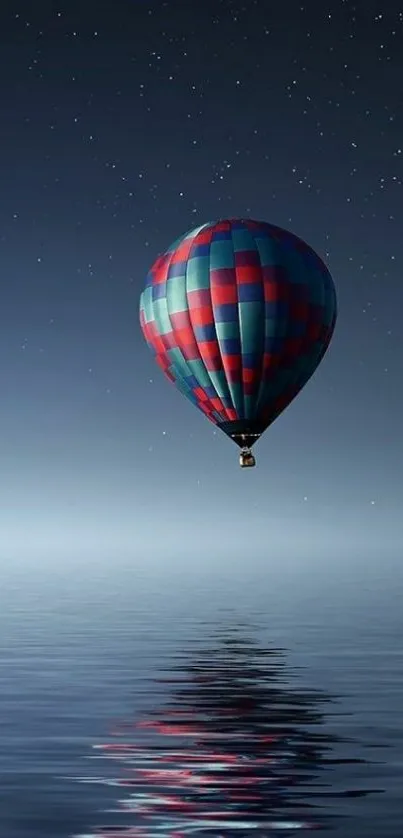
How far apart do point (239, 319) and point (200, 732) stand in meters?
18.3

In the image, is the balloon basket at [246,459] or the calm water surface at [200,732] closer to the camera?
the calm water surface at [200,732]

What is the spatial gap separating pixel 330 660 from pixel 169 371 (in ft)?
38.6

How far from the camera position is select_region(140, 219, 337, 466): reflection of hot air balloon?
4181 centimetres

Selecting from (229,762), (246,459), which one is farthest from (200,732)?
(246,459)

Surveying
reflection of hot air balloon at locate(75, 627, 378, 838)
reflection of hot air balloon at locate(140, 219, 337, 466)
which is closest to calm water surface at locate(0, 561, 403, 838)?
reflection of hot air balloon at locate(75, 627, 378, 838)

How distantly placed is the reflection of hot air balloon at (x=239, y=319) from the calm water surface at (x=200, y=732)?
8.56 m

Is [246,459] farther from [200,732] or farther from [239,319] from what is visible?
[200,732]

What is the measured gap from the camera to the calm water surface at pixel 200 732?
58.8 ft

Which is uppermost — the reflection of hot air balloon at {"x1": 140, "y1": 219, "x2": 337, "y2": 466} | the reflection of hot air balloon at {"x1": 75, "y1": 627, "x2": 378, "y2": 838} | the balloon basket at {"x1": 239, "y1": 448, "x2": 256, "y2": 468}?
the reflection of hot air balloon at {"x1": 140, "y1": 219, "x2": 337, "y2": 466}

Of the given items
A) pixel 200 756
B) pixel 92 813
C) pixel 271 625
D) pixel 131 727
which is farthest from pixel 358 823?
pixel 271 625

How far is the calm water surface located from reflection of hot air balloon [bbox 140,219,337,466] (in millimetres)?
8560

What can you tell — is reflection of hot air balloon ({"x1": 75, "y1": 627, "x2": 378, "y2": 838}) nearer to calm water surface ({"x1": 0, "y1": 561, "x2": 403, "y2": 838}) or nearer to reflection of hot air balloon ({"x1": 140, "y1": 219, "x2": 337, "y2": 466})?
calm water surface ({"x1": 0, "y1": 561, "x2": 403, "y2": 838})

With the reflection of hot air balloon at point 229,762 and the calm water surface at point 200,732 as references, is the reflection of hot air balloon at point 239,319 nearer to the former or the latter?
the calm water surface at point 200,732

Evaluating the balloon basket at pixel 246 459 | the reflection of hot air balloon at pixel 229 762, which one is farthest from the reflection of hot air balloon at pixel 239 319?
the reflection of hot air balloon at pixel 229 762
